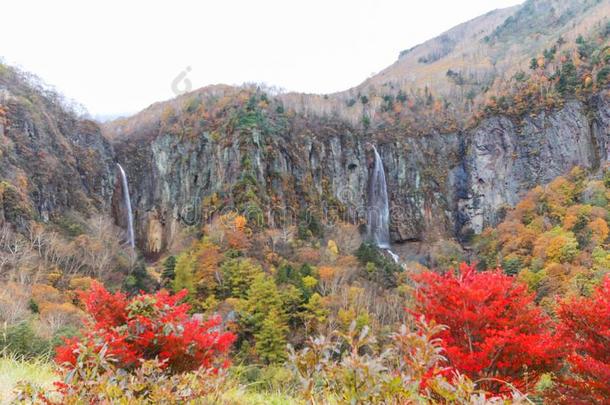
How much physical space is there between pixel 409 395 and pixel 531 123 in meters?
47.1

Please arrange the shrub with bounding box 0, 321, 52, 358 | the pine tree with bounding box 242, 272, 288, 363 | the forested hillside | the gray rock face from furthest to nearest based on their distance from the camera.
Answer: the gray rock face
the pine tree with bounding box 242, 272, 288, 363
the shrub with bounding box 0, 321, 52, 358
the forested hillside

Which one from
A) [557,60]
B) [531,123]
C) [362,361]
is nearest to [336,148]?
[531,123]

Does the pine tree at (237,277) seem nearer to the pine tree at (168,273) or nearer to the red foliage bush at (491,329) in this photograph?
the pine tree at (168,273)

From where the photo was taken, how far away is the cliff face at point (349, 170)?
128 ft

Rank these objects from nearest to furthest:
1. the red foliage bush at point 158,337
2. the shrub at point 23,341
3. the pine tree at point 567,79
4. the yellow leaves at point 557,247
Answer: the red foliage bush at point 158,337, the shrub at point 23,341, the yellow leaves at point 557,247, the pine tree at point 567,79

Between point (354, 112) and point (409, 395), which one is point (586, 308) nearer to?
point (409, 395)

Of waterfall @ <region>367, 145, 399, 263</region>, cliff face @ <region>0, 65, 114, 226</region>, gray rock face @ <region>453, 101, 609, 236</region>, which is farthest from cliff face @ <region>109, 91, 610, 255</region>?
cliff face @ <region>0, 65, 114, 226</region>

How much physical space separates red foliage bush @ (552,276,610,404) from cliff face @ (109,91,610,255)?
3141 cm

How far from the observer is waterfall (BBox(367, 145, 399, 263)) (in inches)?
1726

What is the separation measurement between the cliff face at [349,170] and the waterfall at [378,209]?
768mm

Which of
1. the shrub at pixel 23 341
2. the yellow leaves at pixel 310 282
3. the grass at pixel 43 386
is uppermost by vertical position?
the grass at pixel 43 386

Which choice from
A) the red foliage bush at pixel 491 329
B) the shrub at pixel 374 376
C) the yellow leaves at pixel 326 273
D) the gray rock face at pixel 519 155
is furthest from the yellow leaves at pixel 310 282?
the gray rock face at pixel 519 155

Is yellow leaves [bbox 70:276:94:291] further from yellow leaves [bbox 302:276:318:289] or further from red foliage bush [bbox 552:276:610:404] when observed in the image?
red foliage bush [bbox 552:276:610:404]

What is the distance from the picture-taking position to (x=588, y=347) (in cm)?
477
